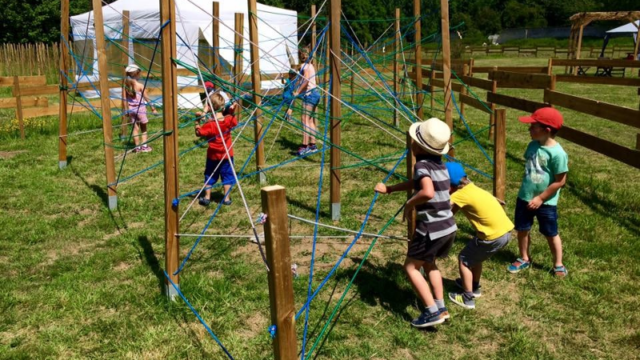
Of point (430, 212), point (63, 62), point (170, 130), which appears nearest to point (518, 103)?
point (430, 212)

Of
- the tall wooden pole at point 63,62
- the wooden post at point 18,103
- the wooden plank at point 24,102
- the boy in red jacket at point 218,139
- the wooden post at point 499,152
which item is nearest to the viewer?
the wooden post at point 499,152

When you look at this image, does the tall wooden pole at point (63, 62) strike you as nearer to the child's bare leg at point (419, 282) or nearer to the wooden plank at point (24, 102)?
the wooden plank at point (24, 102)

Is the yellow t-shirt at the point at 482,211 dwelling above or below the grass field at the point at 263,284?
above

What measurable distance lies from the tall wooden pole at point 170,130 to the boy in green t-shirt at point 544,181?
8.59 ft

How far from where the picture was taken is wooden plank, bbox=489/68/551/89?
810cm

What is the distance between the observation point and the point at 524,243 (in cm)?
435

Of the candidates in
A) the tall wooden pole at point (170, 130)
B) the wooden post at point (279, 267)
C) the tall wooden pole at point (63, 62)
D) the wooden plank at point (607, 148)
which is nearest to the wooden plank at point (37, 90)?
the tall wooden pole at point (63, 62)

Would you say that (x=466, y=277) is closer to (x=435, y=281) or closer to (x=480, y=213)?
(x=435, y=281)

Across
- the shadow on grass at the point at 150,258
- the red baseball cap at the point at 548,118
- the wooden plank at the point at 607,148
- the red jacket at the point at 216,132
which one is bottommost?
the shadow on grass at the point at 150,258

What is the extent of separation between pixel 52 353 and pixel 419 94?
251 inches

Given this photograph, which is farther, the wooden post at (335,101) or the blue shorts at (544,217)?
the wooden post at (335,101)

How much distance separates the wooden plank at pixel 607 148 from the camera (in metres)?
5.45

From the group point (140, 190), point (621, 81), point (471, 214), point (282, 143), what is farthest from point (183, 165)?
point (621, 81)

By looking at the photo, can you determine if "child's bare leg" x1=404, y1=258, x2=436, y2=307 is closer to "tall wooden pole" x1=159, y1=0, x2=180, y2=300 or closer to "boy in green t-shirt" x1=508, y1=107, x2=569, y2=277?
"boy in green t-shirt" x1=508, y1=107, x2=569, y2=277
